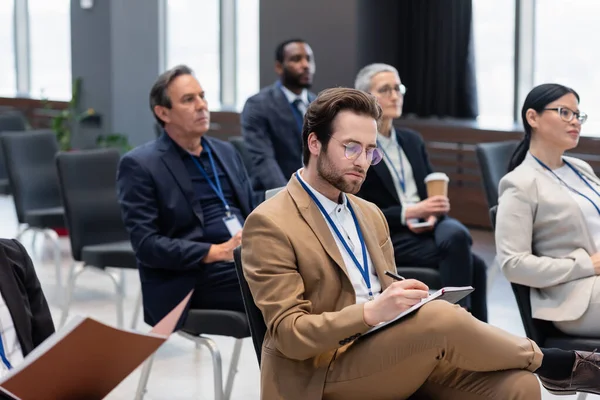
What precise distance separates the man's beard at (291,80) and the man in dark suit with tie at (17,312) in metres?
2.98

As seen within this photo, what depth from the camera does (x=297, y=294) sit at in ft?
7.97

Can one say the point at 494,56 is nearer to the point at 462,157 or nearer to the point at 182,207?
the point at 462,157

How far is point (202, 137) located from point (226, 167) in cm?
15

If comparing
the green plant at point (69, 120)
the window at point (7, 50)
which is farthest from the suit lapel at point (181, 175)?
the window at point (7, 50)

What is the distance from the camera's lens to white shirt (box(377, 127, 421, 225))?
4.57 metres

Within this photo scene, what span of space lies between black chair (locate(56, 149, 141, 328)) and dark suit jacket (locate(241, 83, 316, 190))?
2.40 ft

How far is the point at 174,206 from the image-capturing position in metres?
3.77

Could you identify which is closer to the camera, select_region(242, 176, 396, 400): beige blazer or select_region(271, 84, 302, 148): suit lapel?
select_region(242, 176, 396, 400): beige blazer

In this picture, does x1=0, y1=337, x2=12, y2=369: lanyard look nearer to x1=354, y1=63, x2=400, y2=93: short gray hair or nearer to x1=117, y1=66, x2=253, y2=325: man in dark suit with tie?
x1=117, y1=66, x2=253, y2=325: man in dark suit with tie

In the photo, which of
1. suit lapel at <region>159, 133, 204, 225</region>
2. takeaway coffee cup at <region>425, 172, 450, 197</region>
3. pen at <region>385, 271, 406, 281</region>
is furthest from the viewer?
takeaway coffee cup at <region>425, 172, 450, 197</region>

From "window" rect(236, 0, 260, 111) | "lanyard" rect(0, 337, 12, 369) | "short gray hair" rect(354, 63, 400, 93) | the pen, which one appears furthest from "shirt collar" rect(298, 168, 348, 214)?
"window" rect(236, 0, 260, 111)

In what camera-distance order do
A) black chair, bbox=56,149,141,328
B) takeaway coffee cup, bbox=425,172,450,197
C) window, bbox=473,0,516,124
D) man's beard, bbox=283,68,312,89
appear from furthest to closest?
window, bbox=473,0,516,124
man's beard, bbox=283,68,312,89
black chair, bbox=56,149,141,328
takeaway coffee cup, bbox=425,172,450,197

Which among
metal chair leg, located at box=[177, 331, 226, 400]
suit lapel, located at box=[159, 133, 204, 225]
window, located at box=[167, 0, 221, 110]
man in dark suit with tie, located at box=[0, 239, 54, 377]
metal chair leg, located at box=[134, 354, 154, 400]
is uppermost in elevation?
window, located at box=[167, 0, 221, 110]

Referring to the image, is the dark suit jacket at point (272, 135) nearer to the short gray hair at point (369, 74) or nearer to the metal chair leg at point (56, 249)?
the short gray hair at point (369, 74)
